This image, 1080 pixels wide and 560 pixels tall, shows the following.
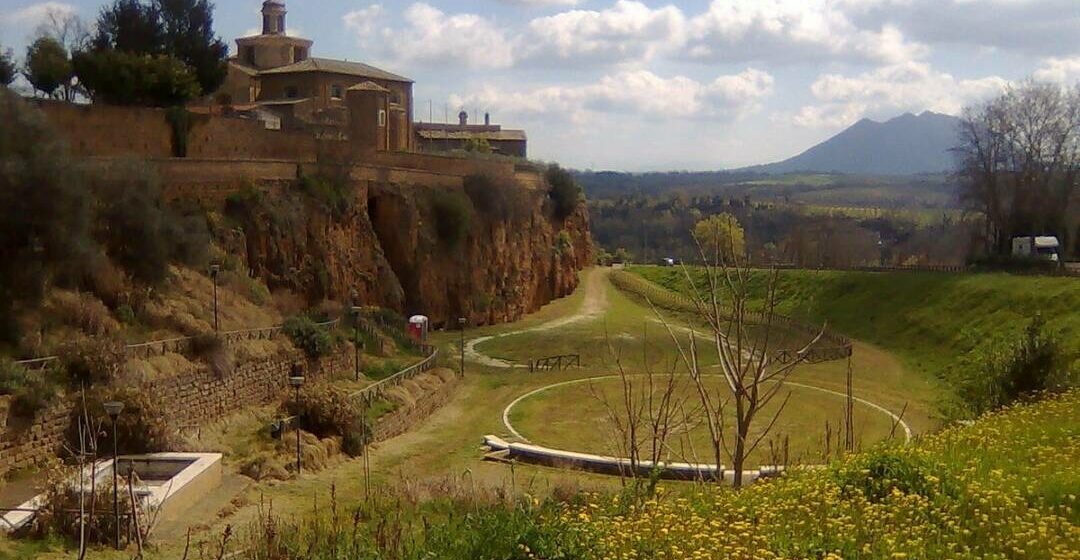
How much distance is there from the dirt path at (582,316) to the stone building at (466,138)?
10.4 metres

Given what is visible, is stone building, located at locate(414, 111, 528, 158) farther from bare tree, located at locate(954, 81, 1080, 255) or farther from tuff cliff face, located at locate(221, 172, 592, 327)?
bare tree, located at locate(954, 81, 1080, 255)

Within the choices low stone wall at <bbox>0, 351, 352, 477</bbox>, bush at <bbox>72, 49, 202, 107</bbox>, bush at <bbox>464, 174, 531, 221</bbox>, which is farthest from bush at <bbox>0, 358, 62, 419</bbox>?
bush at <bbox>464, 174, 531, 221</bbox>

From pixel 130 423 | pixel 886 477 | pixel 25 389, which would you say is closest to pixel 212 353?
pixel 130 423

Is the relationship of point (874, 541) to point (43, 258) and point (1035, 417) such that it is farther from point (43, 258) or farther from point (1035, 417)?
point (43, 258)

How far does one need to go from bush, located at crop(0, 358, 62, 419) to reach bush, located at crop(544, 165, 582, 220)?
150ft

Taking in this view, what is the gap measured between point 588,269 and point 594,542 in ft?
203

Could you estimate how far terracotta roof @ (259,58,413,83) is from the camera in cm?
5019

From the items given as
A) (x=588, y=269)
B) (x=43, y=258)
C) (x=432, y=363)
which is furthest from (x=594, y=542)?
(x=588, y=269)

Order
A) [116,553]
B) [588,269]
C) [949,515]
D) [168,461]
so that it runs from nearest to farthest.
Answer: [949,515], [116,553], [168,461], [588,269]

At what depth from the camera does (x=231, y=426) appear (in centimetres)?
2148

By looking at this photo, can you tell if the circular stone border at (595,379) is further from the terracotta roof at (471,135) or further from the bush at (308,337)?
the terracotta roof at (471,135)

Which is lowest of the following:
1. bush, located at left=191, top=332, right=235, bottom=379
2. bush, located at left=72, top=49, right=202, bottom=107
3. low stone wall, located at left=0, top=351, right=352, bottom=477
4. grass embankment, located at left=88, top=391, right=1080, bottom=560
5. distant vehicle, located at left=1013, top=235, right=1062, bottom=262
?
low stone wall, located at left=0, top=351, right=352, bottom=477

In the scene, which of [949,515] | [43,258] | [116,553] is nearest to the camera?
[949,515]

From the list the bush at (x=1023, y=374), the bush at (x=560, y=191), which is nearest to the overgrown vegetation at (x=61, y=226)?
the bush at (x=1023, y=374)
